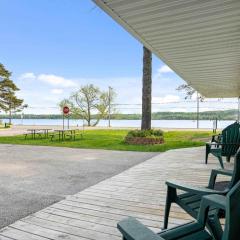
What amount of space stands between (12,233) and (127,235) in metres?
2.16

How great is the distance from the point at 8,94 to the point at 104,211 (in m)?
42.2

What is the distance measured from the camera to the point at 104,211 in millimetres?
4180

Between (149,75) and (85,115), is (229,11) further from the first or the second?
(85,115)

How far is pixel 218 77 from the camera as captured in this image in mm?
10344

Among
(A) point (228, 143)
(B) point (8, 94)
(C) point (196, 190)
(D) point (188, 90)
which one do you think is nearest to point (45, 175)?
(A) point (228, 143)

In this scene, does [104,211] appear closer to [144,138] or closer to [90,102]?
[144,138]

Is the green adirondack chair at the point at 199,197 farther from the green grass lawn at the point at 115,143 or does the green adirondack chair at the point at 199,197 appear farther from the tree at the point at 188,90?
the tree at the point at 188,90

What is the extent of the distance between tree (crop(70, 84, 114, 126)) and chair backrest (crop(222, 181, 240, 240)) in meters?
35.1

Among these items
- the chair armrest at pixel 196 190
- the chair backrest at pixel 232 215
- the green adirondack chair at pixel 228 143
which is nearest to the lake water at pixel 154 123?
the green adirondack chair at pixel 228 143

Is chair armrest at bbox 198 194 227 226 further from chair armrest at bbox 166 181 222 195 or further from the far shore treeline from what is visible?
the far shore treeline

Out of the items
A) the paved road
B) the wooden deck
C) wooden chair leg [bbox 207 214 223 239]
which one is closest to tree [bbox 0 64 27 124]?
the paved road

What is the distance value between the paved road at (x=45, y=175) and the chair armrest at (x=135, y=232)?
2.52 m

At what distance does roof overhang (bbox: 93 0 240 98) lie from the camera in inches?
151

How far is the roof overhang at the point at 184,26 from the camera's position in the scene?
3832 millimetres
